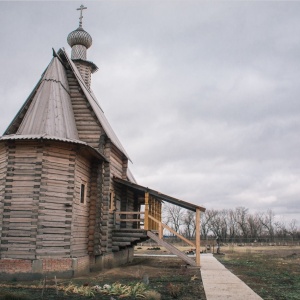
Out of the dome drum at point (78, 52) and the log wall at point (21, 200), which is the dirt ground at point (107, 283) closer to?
the log wall at point (21, 200)

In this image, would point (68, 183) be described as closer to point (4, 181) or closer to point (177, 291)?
point (4, 181)

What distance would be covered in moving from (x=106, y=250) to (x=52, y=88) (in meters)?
7.45

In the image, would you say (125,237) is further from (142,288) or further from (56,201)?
(142,288)

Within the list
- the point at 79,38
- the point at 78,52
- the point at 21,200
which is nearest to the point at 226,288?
the point at 21,200

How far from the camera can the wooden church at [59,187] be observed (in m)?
13.1

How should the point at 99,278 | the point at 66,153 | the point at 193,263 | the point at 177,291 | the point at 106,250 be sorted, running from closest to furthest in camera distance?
the point at 177,291
the point at 99,278
the point at 66,153
the point at 106,250
the point at 193,263

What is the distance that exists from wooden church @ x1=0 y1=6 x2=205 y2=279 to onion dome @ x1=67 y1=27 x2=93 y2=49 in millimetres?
5850

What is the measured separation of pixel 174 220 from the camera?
9600 cm

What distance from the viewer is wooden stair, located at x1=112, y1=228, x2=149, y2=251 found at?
1694 cm

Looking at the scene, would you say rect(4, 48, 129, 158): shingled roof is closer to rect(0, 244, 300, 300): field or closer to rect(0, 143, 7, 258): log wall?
rect(0, 143, 7, 258): log wall

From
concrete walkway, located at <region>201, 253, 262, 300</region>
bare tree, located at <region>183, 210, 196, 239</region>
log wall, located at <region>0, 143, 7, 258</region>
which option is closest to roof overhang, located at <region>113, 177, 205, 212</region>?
concrete walkway, located at <region>201, 253, 262, 300</region>

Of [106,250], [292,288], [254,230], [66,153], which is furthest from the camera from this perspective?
[254,230]

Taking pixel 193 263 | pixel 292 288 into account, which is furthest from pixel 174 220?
pixel 292 288

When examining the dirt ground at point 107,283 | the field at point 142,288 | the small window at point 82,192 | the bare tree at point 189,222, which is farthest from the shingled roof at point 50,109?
the bare tree at point 189,222
